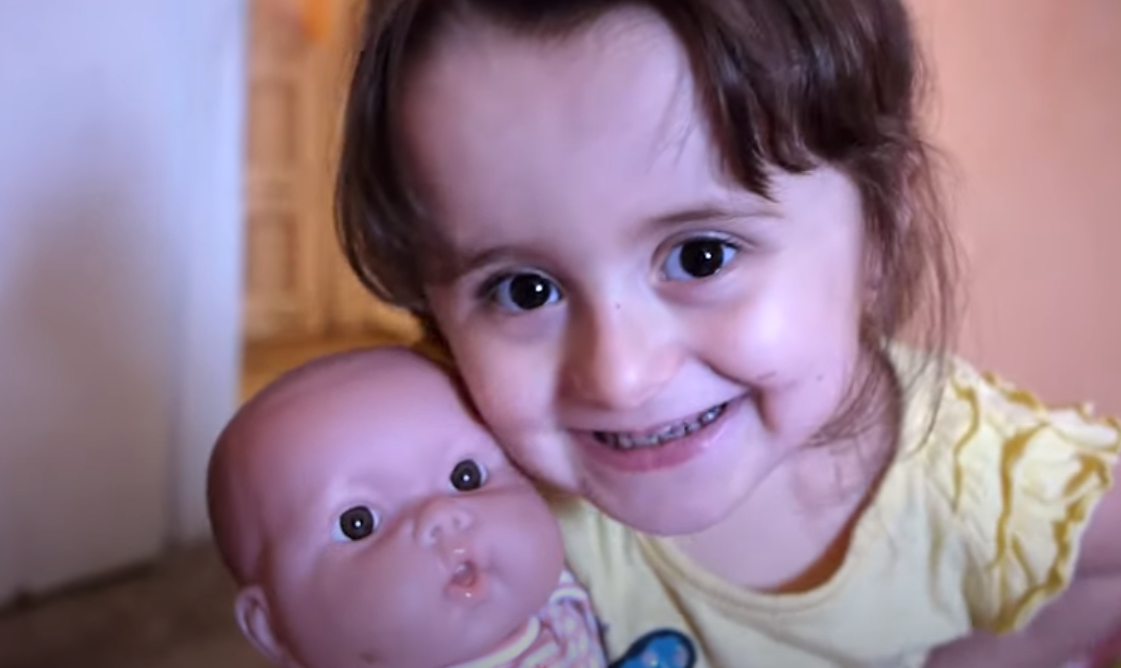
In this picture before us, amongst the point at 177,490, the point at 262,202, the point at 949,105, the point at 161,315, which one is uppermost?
the point at 949,105

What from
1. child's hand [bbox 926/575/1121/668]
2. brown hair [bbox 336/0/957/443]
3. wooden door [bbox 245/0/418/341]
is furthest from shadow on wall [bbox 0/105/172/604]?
wooden door [bbox 245/0/418/341]

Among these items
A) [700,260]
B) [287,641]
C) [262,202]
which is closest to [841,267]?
[700,260]

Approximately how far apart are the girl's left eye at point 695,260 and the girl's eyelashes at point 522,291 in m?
0.05

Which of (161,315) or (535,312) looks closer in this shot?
(535,312)

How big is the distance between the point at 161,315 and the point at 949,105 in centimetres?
69

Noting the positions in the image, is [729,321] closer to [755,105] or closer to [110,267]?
[755,105]

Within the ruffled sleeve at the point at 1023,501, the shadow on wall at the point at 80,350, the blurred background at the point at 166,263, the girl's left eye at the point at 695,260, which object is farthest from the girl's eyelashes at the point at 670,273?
the shadow on wall at the point at 80,350

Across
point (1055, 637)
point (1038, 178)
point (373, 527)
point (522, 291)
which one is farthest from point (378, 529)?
point (1038, 178)

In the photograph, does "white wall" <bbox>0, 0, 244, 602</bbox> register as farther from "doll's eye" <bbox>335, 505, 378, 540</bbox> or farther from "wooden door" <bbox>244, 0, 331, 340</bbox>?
"wooden door" <bbox>244, 0, 331, 340</bbox>

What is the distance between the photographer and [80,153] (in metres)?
1.12

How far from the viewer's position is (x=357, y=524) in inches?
21.5

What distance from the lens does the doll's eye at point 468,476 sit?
1.89ft

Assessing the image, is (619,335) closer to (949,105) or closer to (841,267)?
(841,267)

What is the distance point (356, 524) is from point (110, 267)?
704 millimetres
